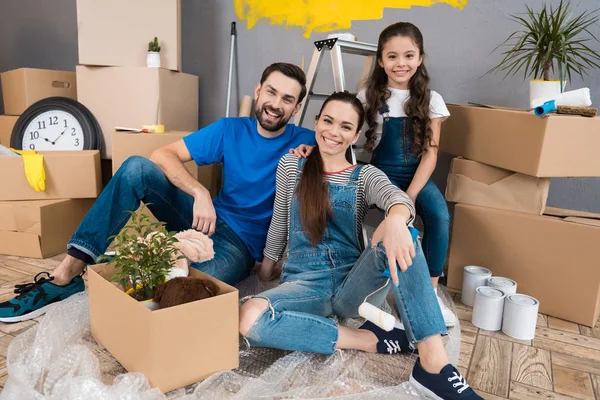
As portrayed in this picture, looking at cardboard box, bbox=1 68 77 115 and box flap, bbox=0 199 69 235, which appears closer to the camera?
box flap, bbox=0 199 69 235

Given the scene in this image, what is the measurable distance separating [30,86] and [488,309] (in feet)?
7.23

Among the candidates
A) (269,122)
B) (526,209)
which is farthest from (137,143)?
(526,209)

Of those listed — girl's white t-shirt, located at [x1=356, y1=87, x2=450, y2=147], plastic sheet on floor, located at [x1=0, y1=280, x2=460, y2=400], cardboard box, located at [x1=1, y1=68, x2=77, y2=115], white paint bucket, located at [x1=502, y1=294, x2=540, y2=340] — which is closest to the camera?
plastic sheet on floor, located at [x1=0, y1=280, x2=460, y2=400]

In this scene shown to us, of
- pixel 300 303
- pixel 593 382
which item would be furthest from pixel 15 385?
pixel 593 382

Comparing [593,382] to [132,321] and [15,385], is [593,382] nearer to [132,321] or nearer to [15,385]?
[132,321]

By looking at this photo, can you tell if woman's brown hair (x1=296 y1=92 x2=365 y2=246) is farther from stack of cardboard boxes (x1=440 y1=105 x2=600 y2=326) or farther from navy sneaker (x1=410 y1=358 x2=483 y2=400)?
stack of cardboard boxes (x1=440 y1=105 x2=600 y2=326)

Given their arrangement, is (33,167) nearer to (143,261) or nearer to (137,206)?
(137,206)

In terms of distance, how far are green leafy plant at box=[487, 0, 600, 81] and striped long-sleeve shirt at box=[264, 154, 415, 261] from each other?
83cm

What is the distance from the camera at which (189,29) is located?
2.52 meters

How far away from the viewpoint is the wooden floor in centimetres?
118

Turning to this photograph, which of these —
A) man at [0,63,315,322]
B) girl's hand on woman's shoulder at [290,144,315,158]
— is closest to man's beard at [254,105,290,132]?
man at [0,63,315,322]

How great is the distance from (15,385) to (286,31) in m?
1.83

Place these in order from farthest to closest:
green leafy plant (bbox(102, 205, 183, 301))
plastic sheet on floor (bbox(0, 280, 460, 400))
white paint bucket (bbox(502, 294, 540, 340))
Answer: white paint bucket (bbox(502, 294, 540, 340)), green leafy plant (bbox(102, 205, 183, 301)), plastic sheet on floor (bbox(0, 280, 460, 400))

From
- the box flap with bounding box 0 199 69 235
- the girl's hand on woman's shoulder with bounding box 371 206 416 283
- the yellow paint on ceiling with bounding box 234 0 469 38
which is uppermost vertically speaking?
the yellow paint on ceiling with bounding box 234 0 469 38
